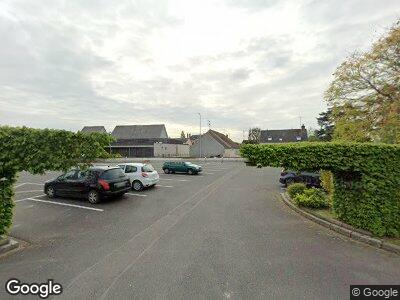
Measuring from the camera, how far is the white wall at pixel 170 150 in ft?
191

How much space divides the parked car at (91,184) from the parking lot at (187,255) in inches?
48.2

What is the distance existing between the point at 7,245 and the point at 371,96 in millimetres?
18574

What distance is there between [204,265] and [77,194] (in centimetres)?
868

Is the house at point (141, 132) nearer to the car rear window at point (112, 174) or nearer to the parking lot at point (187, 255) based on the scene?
the car rear window at point (112, 174)

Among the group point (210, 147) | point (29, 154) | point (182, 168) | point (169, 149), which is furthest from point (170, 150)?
point (29, 154)

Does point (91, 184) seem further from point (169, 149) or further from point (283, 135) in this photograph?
point (283, 135)

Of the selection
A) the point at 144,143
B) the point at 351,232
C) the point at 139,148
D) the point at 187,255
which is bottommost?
the point at 187,255

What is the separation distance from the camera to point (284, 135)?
75.6m

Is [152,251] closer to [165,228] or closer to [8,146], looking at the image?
[165,228]

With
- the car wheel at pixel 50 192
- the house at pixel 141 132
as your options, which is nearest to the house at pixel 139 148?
the house at pixel 141 132

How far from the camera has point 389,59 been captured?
14102mm

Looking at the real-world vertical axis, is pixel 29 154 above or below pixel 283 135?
below

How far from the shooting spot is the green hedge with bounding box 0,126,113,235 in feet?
22.4

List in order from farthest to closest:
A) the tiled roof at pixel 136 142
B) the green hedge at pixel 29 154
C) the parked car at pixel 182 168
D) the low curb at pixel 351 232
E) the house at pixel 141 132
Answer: the house at pixel 141 132 < the tiled roof at pixel 136 142 < the parked car at pixel 182 168 < the green hedge at pixel 29 154 < the low curb at pixel 351 232
